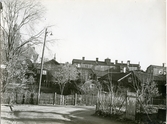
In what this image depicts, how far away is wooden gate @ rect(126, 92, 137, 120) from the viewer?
29.8 ft

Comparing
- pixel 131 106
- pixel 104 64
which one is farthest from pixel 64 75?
pixel 131 106

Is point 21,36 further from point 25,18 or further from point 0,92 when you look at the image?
point 0,92

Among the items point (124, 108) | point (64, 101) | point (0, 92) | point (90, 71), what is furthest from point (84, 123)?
point (90, 71)

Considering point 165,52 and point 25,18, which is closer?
point 165,52

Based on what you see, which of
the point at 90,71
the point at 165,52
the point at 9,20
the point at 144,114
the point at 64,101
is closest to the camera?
the point at 165,52

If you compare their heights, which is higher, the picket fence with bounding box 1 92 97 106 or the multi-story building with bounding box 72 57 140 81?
the multi-story building with bounding box 72 57 140 81

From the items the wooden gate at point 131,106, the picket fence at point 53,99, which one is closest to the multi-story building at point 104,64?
the picket fence at point 53,99

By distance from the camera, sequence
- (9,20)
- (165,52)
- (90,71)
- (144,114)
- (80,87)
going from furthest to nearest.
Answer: (90,71) → (80,87) → (9,20) → (144,114) → (165,52)

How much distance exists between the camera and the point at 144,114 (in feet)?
28.2

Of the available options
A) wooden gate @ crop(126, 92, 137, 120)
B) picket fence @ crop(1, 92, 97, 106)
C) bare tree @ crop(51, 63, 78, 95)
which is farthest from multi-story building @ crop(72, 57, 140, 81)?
wooden gate @ crop(126, 92, 137, 120)

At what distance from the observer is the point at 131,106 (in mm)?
9453

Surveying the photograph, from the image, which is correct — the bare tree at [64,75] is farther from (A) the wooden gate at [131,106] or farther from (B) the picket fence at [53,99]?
(A) the wooden gate at [131,106]

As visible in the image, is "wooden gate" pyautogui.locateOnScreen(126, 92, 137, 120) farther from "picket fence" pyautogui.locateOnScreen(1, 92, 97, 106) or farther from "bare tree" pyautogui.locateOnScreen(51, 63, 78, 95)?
"bare tree" pyautogui.locateOnScreen(51, 63, 78, 95)

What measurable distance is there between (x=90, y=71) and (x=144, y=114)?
82.4ft
